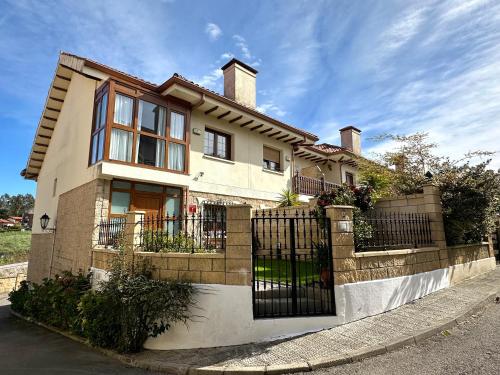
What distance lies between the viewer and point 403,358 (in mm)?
4332

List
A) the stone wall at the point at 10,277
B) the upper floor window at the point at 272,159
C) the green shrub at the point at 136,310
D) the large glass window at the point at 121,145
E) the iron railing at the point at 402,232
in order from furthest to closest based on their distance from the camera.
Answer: the stone wall at the point at 10,277 < the upper floor window at the point at 272,159 < the large glass window at the point at 121,145 < the iron railing at the point at 402,232 < the green shrub at the point at 136,310

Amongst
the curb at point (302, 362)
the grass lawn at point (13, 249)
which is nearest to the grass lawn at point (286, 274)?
the curb at point (302, 362)

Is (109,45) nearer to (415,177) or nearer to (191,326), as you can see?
(191,326)

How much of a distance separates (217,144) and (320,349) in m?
8.85

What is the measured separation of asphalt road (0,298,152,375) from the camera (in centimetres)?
479

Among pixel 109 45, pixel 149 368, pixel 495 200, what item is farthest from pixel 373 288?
pixel 109 45

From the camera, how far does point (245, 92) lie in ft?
43.1

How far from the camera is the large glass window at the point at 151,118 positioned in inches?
369

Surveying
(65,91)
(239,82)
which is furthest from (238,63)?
(65,91)

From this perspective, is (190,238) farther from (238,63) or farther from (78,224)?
(238,63)

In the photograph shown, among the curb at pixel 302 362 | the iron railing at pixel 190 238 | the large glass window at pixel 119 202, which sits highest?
the large glass window at pixel 119 202

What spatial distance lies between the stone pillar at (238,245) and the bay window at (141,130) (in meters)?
5.10

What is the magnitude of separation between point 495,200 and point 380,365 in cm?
738

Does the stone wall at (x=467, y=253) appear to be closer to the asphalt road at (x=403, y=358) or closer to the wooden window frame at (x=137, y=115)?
the asphalt road at (x=403, y=358)
